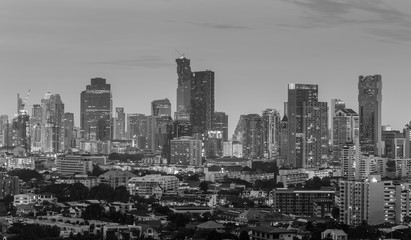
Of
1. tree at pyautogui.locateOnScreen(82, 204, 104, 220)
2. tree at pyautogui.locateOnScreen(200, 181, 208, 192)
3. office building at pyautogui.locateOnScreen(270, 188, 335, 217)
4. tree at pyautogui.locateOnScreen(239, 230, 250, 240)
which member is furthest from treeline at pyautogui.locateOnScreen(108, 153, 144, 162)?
tree at pyautogui.locateOnScreen(239, 230, 250, 240)

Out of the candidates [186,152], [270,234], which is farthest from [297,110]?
[270,234]

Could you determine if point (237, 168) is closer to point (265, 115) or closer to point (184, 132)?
point (184, 132)

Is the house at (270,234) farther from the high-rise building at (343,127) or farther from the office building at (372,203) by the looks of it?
the high-rise building at (343,127)

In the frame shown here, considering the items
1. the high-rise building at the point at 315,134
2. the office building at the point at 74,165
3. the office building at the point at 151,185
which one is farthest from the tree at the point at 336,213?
the high-rise building at the point at 315,134

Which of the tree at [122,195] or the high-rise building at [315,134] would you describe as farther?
the high-rise building at [315,134]

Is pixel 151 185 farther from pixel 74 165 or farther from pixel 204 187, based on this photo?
pixel 74 165

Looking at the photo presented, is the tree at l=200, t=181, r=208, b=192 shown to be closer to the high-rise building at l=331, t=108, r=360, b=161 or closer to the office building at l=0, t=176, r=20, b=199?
the office building at l=0, t=176, r=20, b=199
